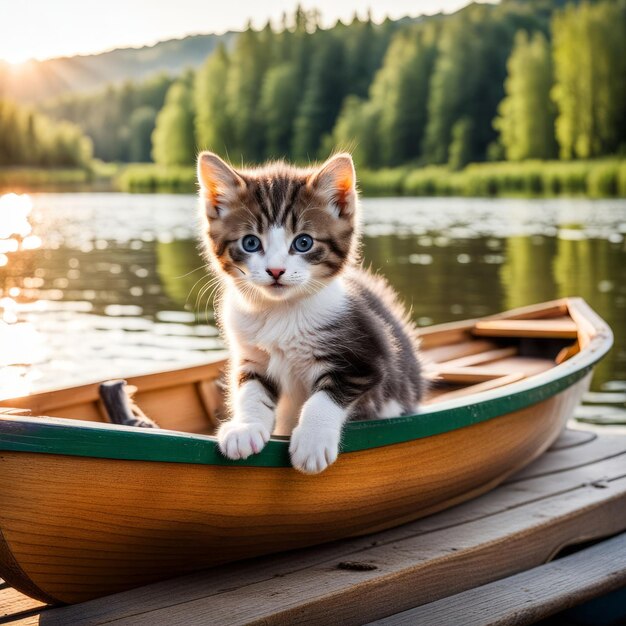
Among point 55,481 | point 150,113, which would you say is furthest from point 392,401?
point 150,113

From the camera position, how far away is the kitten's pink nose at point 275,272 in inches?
132

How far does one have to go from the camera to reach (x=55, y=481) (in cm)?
307

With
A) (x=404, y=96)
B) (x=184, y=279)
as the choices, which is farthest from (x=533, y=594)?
(x=404, y=96)

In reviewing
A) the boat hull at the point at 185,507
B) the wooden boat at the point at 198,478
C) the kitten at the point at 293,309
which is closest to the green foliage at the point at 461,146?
the wooden boat at the point at 198,478

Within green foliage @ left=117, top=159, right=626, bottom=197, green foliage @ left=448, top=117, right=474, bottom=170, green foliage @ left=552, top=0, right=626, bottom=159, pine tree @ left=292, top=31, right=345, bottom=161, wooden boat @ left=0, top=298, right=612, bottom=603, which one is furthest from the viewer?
pine tree @ left=292, top=31, right=345, bottom=161

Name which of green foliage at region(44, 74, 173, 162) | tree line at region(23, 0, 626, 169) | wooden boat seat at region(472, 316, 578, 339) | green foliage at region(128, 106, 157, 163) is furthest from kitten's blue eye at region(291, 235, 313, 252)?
green foliage at region(44, 74, 173, 162)

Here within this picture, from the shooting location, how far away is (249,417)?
3562mm

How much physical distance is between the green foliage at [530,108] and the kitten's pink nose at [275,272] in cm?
5276

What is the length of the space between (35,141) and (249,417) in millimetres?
72249

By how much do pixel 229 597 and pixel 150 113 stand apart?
96.2m

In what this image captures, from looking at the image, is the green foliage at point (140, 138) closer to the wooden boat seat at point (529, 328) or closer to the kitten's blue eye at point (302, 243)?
the wooden boat seat at point (529, 328)

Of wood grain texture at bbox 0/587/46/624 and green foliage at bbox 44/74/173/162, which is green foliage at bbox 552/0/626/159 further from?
wood grain texture at bbox 0/587/46/624

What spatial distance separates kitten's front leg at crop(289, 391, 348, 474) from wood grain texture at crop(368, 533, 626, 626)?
32.4 inches

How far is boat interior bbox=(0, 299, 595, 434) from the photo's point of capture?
4.86 metres
